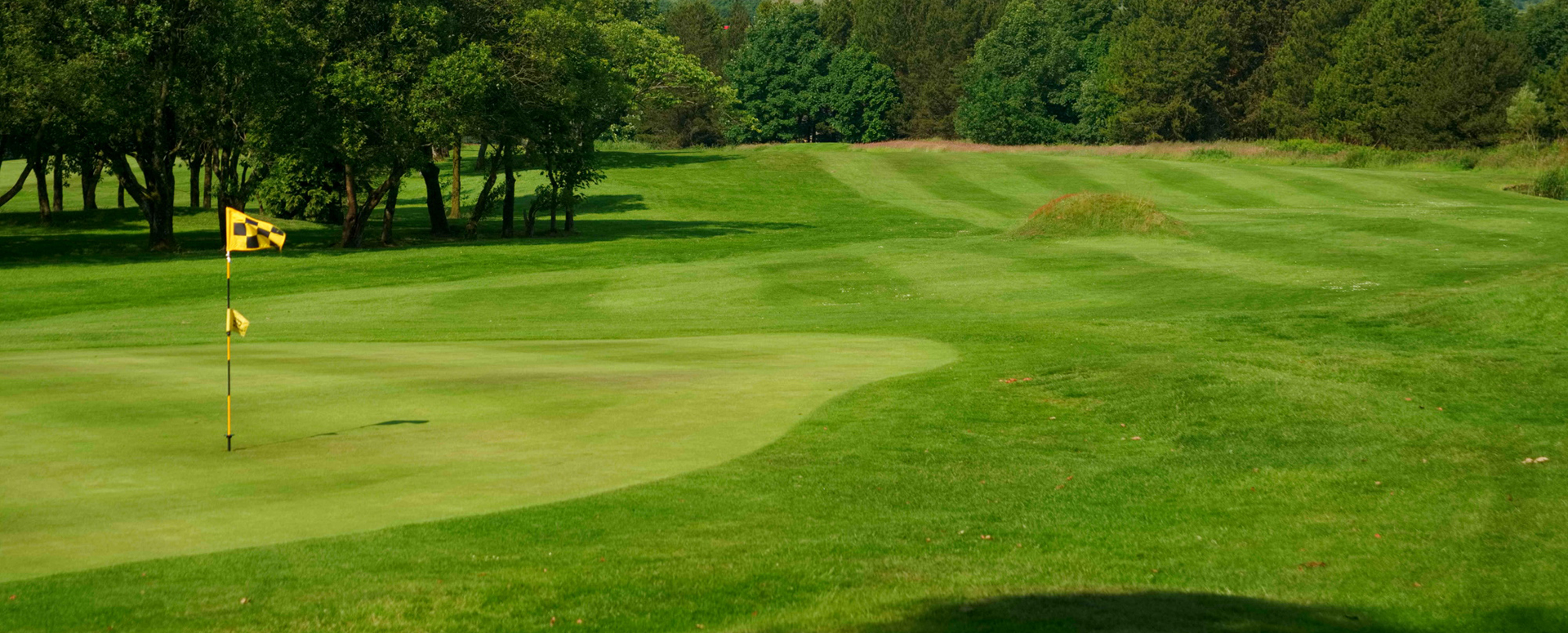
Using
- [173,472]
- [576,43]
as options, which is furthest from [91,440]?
[576,43]

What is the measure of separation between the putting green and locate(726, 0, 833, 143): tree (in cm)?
12245

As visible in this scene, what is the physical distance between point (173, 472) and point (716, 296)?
22018 millimetres

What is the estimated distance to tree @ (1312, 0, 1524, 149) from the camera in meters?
91.4

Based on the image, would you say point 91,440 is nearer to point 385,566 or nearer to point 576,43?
point 385,566

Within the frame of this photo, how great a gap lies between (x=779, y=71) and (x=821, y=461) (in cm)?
13286

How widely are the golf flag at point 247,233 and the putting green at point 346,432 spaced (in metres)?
1.98

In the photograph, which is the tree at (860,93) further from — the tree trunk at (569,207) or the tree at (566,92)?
the tree trunk at (569,207)

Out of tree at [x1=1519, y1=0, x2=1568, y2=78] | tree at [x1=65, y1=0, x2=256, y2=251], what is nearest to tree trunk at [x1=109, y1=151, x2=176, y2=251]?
tree at [x1=65, y1=0, x2=256, y2=251]

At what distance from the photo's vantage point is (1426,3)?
94.9 m

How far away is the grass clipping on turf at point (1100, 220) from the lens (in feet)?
135

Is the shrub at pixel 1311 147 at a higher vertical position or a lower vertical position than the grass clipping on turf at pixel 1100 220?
higher

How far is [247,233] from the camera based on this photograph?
13383 mm

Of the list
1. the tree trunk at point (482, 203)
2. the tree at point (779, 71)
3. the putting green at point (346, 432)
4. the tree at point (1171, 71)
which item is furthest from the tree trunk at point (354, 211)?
the tree at point (779, 71)

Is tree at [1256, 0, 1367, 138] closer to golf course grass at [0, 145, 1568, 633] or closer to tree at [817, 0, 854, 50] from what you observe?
tree at [817, 0, 854, 50]
